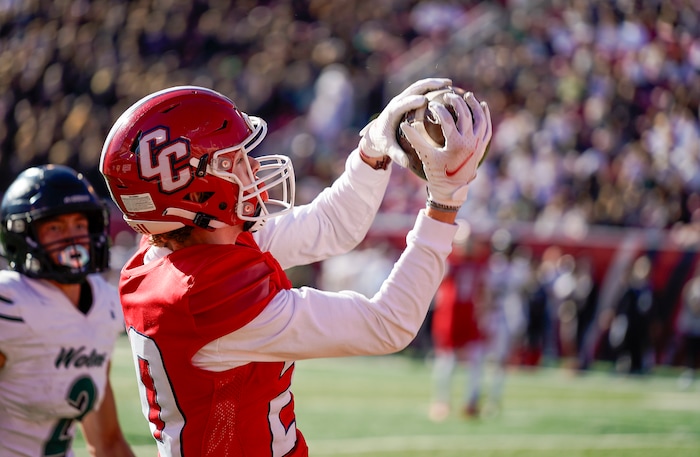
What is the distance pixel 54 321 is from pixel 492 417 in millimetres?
6339

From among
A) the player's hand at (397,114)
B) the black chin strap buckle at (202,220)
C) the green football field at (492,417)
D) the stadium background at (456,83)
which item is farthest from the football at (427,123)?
the stadium background at (456,83)


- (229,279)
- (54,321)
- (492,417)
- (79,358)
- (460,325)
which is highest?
(229,279)

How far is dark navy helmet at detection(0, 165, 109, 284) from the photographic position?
3875 mm

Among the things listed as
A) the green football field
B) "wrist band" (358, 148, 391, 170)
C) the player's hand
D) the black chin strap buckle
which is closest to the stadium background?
the green football field

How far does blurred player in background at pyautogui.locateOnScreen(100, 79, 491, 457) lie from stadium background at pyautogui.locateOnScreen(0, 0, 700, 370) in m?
11.6

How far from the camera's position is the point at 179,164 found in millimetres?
2793

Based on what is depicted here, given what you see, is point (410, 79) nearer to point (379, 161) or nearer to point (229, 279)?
point (379, 161)

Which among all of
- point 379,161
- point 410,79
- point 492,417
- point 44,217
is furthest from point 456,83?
point 379,161

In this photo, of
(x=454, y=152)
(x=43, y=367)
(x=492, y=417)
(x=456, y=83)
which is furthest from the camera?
(x=456, y=83)

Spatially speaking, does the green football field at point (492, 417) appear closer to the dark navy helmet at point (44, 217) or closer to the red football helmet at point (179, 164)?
the dark navy helmet at point (44, 217)

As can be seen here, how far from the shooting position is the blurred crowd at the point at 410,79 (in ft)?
48.4

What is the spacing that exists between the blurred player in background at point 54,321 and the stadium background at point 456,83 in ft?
35.6

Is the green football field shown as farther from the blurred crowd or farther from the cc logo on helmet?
the cc logo on helmet

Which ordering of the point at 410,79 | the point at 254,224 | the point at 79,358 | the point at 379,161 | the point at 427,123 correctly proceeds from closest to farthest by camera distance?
the point at 427,123
the point at 254,224
the point at 379,161
the point at 79,358
the point at 410,79
